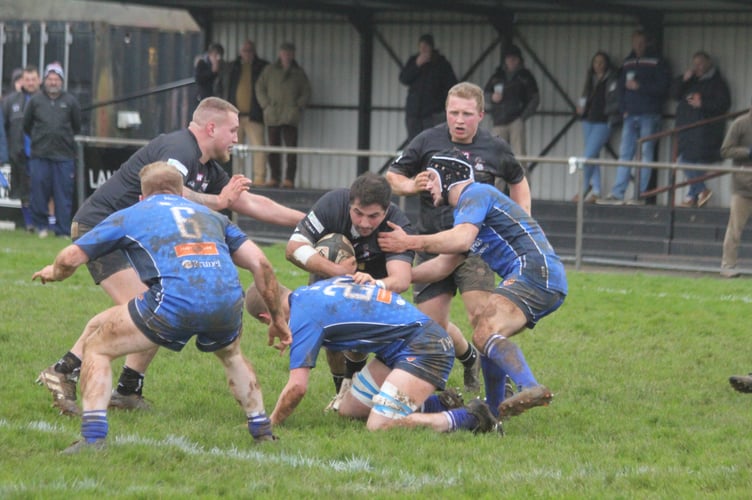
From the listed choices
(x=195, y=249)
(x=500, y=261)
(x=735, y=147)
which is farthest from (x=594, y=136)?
(x=195, y=249)

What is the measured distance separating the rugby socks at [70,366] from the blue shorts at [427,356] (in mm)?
1897

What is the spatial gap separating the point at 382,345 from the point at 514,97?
1199cm

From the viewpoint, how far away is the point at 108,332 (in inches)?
264

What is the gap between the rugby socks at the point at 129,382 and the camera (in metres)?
8.09

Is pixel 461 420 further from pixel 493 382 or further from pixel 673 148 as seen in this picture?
pixel 673 148

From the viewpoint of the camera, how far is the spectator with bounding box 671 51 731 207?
1806cm

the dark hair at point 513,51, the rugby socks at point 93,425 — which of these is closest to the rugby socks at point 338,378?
the rugby socks at point 93,425

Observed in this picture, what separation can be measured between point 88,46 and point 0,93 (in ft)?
6.56

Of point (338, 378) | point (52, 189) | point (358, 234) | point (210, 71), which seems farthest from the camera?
point (210, 71)

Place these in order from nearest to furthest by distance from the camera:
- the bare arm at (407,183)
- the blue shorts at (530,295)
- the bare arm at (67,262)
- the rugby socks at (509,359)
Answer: the bare arm at (67,262) < the rugby socks at (509,359) < the blue shorts at (530,295) < the bare arm at (407,183)

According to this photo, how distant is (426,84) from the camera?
64.7ft

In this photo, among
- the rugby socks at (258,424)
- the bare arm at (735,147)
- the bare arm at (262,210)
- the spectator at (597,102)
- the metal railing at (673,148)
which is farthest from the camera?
the spectator at (597,102)

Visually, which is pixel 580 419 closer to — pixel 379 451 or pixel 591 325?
pixel 379 451

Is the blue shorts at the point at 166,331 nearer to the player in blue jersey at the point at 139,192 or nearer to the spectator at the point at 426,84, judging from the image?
the player in blue jersey at the point at 139,192
